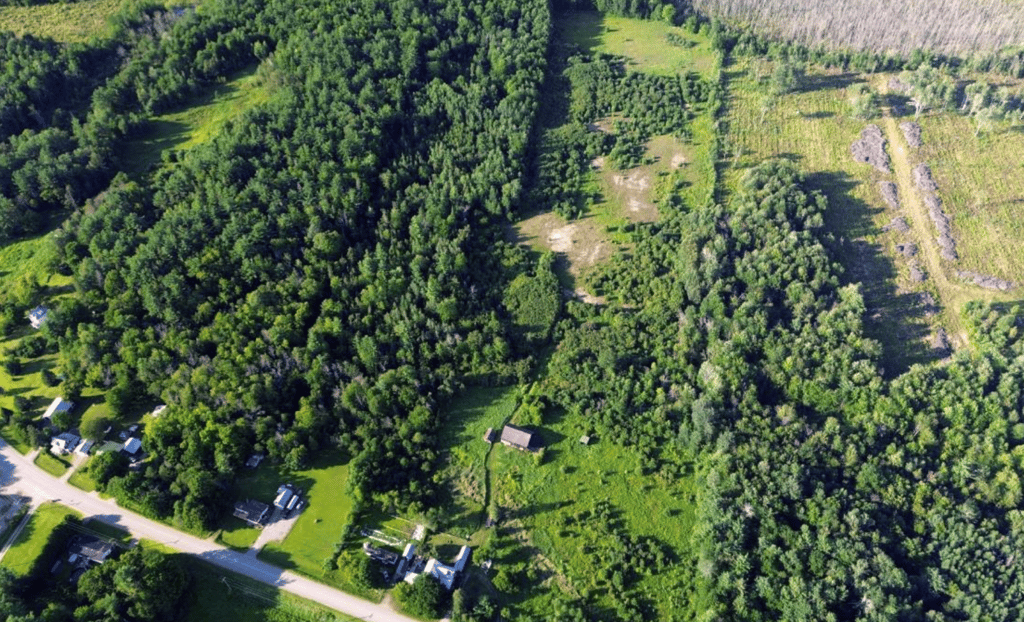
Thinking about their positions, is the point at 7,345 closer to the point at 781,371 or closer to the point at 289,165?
the point at 289,165

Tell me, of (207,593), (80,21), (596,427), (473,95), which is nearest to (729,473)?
(596,427)

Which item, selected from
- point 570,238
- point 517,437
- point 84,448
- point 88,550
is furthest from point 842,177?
point 88,550

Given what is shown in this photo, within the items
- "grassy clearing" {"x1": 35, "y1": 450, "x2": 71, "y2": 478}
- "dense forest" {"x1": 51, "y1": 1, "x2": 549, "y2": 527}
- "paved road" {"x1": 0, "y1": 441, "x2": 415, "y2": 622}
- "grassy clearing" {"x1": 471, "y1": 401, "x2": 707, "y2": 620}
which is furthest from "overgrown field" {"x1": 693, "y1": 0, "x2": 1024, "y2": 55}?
"grassy clearing" {"x1": 35, "y1": 450, "x2": 71, "y2": 478}

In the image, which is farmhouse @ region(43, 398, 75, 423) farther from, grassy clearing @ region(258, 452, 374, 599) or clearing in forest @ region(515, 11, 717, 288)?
clearing in forest @ region(515, 11, 717, 288)

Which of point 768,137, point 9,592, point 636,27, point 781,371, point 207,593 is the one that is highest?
point 636,27

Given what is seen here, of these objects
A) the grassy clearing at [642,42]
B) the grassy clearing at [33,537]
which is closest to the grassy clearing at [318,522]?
the grassy clearing at [33,537]

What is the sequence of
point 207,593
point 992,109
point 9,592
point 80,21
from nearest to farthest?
point 9,592 → point 207,593 → point 992,109 → point 80,21
